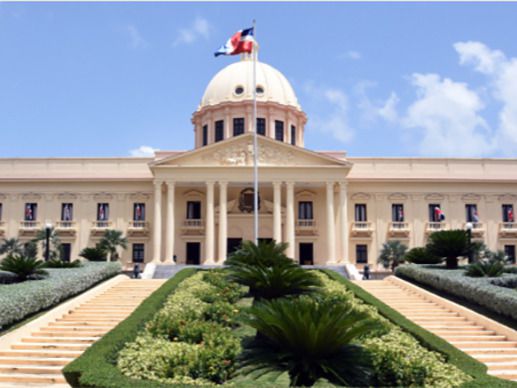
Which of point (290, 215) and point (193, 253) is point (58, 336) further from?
point (193, 253)

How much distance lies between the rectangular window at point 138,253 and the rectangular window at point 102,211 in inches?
130

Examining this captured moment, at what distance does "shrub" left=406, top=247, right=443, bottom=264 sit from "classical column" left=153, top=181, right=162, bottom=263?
18712mm

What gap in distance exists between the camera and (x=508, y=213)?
4716 cm

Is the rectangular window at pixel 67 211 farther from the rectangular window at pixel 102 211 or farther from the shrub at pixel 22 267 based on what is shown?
the shrub at pixel 22 267

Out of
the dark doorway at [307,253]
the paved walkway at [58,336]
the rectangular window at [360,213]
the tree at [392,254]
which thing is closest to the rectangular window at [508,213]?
the tree at [392,254]

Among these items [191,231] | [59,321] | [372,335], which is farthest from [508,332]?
[191,231]

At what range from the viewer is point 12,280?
2431cm

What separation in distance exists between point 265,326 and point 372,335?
239 inches

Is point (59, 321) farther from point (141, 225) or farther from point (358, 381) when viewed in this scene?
point (141, 225)

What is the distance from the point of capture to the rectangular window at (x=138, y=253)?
4672 centimetres

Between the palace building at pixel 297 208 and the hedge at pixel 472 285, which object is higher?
the palace building at pixel 297 208

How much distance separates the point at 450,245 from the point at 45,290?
18542 millimetres

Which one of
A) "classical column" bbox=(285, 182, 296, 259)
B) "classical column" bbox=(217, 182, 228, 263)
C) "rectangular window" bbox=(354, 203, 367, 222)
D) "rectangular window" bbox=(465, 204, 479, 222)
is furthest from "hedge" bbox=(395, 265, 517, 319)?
"rectangular window" bbox=(465, 204, 479, 222)

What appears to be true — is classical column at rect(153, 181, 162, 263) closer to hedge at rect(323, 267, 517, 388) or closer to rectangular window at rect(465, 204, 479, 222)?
rectangular window at rect(465, 204, 479, 222)
